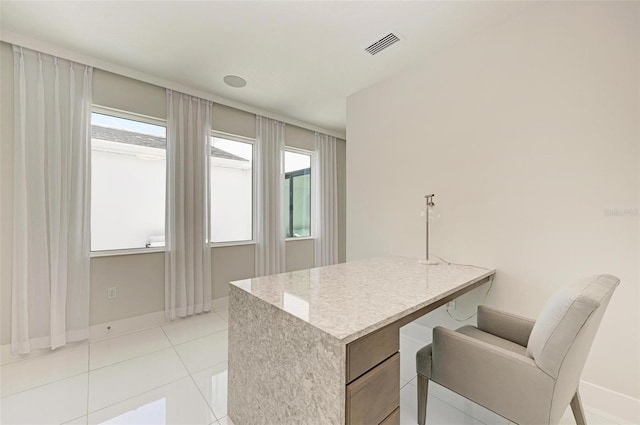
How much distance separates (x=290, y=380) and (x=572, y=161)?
217 centimetres

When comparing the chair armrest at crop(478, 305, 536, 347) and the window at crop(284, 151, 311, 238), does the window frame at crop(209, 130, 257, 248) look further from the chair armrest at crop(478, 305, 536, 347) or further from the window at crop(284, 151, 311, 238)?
the chair armrest at crop(478, 305, 536, 347)

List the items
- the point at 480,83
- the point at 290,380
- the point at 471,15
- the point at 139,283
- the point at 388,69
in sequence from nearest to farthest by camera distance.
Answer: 1. the point at 290,380
2. the point at 471,15
3. the point at 480,83
4. the point at 388,69
5. the point at 139,283

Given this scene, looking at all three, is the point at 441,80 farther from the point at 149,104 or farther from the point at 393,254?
the point at 149,104

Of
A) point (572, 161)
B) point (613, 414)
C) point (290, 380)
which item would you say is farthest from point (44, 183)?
point (613, 414)

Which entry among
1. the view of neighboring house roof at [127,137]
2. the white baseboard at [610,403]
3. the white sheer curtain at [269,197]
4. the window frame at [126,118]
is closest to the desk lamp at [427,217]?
the white baseboard at [610,403]

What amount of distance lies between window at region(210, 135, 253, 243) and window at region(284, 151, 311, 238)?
649 mm

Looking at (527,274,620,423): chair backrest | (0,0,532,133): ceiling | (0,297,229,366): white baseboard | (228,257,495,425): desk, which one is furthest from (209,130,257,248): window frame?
(527,274,620,423): chair backrest

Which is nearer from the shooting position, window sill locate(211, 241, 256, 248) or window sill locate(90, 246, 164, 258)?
window sill locate(90, 246, 164, 258)

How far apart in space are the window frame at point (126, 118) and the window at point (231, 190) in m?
0.66

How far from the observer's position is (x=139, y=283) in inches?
115

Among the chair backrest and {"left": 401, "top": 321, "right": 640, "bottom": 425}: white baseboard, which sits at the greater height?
the chair backrest

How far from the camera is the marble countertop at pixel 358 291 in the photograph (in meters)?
1.07

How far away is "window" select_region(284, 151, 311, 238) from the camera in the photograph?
4426mm

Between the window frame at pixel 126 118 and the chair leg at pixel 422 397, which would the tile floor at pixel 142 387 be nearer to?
the chair leg at pixel 422 397
